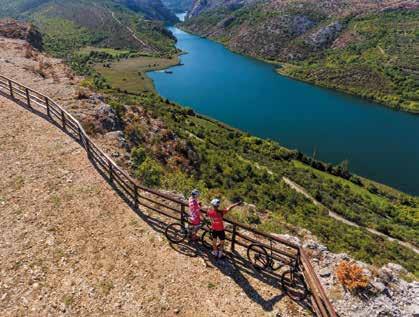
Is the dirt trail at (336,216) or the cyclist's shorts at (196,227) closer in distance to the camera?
the cyclist's shorts at (196,227)

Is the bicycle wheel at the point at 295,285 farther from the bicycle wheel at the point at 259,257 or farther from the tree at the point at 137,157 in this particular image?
the tree at the point at 137,157

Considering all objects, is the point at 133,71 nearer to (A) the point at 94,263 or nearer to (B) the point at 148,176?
(B) the point at 148,176

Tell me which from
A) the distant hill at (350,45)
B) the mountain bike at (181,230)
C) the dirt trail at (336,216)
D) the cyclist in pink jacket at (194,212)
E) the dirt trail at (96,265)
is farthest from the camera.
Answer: the distant hill at (350,45)

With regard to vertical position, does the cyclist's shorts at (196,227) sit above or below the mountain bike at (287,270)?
above

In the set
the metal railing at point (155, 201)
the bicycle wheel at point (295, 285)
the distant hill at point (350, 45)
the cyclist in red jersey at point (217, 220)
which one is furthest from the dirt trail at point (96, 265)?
the distant hill at point (350, 45)

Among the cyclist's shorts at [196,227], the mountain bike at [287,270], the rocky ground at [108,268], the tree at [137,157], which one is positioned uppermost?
Result: the cyclist's shorts at [196,227]

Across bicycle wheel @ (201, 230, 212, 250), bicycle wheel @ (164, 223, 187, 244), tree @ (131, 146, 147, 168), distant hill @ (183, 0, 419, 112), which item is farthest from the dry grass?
distant hill @ (183, 0, 419, 112)

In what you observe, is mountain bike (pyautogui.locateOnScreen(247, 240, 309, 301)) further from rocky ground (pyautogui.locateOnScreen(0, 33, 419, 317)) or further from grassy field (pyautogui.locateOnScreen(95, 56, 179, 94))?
grassy field (pyautogui.locateOnScreen(95, 56, 179, 94))
